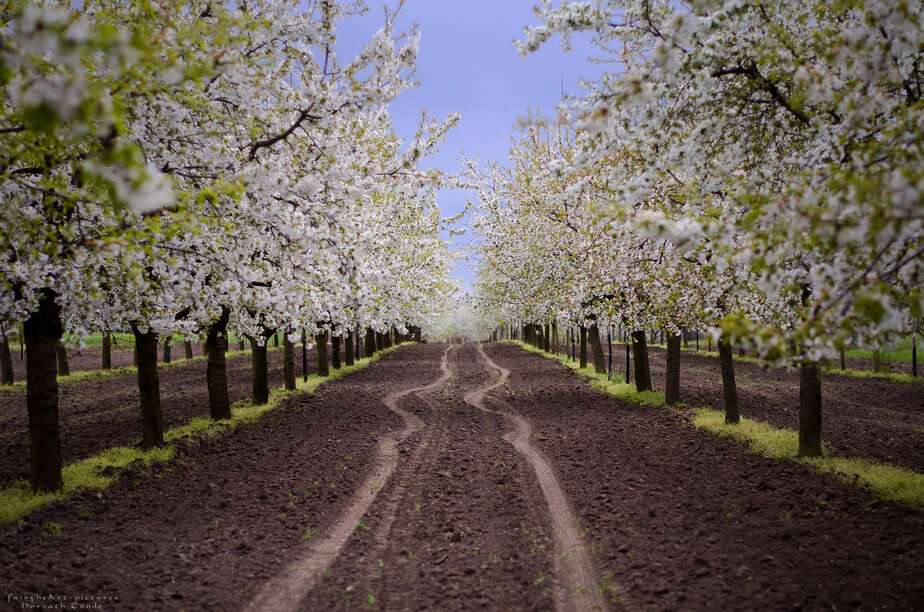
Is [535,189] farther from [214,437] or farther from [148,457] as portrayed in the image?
[148,457]

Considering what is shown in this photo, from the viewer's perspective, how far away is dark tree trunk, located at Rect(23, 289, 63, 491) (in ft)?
27.0

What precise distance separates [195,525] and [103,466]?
375cm

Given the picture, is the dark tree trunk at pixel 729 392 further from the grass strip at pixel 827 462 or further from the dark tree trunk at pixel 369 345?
the dark tree trunk at pixel 369 345

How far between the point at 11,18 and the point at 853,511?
1329 cm

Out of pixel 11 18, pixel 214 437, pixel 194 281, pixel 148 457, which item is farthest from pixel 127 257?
pixel 214 437

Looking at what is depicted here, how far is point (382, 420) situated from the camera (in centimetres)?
1515

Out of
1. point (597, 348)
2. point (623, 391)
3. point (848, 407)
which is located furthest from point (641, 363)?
point (848, 407)

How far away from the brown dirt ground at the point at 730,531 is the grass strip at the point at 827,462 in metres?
0.27

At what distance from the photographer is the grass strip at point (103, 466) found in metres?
7.70

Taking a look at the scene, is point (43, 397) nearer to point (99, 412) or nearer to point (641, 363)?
point (99, 412)

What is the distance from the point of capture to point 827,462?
927cm

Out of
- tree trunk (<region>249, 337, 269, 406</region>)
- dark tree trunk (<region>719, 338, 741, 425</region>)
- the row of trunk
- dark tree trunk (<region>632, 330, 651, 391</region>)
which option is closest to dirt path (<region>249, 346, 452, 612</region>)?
the row of trunk

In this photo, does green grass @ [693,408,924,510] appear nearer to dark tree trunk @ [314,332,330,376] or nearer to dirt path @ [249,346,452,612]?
dirt path @ [249,346,452,612]

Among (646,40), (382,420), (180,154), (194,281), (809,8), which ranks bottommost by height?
(382,420)
